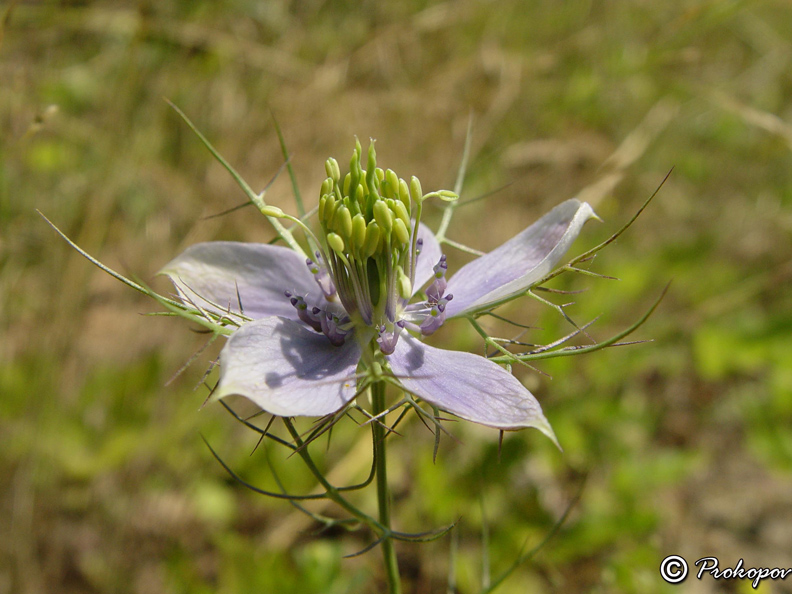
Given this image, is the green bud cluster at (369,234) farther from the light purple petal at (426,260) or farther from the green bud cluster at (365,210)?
the light purple petal at (426,260)

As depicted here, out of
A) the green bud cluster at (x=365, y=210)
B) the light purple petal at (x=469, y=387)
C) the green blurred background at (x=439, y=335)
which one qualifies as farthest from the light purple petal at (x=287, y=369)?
the green blurred background at (x=439, y=335)

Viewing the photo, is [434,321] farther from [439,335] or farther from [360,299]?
[439,335]

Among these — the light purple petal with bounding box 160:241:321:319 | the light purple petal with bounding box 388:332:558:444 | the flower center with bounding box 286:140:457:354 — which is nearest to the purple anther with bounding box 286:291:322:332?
the flower center with bounding box 286:140:457:354

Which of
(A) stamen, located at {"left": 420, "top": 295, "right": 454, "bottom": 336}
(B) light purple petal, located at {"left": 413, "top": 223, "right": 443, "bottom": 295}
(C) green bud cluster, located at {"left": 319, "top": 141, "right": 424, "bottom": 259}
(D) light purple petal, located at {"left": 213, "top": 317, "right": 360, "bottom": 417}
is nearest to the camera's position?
(D) light purple petal, located at {"left": 213, "top": 317, "right": 360, "bottom": 417}

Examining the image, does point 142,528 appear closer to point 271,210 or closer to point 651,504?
point 271,210

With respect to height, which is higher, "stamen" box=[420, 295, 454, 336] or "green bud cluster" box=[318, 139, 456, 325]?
"green bud cluster" box=[318, 139, 456, 325]

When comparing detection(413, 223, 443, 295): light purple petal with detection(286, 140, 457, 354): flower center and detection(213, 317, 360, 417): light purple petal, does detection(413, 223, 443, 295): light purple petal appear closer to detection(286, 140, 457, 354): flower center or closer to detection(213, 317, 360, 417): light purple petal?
detection(286, 140, 457, 354): flower center
